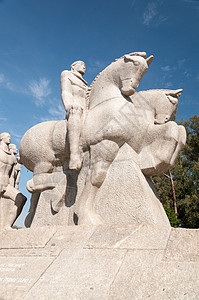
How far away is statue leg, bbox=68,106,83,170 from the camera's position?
167 inches

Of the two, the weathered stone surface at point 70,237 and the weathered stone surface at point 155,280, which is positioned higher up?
the weathered stone surface at point 70,237

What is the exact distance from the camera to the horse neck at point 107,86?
180 inches

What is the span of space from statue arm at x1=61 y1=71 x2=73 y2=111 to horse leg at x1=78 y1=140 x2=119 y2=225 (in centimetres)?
110

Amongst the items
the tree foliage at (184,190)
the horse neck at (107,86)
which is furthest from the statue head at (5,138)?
the tree foliage at (184,190)

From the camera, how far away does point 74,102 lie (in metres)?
4.89

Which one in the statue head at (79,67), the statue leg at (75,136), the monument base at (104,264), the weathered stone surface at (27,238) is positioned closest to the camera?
the monument base at (104,264)

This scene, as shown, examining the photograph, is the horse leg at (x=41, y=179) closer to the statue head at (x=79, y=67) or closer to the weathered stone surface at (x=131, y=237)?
the weathered stone surface at (x=131, y=237)

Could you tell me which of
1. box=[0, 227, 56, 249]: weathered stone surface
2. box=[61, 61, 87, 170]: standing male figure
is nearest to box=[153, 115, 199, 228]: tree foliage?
box=[61, 61, 87, 170]: standing male figure

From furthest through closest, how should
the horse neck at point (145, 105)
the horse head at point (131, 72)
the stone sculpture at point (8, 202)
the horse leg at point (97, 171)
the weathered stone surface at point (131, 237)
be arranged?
1. the stone sculpture at point (8, 202)
2. the horse neck at point (145, 105)
3. the horse head at point (131, 72)
4. the horse leg at point (97, 171)
5. the weathered stone surface at point (131, 237)

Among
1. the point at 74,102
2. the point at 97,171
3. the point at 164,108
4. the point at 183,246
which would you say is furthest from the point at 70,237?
the point at 164,108

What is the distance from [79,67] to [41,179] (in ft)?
7.43

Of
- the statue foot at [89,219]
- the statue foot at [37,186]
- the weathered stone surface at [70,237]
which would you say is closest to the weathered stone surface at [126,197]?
the statue foot at [89,219]

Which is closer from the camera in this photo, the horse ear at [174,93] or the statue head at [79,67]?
the horse ear at [174,93]

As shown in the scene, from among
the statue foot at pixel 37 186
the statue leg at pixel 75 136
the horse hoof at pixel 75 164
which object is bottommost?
the statue foot at pixel 37 186
